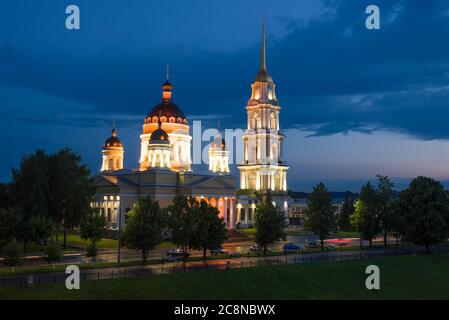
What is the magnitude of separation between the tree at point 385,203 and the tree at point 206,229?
24749mm

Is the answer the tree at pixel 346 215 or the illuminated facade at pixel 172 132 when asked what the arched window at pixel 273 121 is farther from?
the tree at pixel 346 215

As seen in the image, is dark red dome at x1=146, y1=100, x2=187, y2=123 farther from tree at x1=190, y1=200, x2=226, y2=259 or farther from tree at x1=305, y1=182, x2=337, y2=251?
tree at x1=190, y1=200, x2=226, y2=259

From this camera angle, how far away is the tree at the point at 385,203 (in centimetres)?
6981

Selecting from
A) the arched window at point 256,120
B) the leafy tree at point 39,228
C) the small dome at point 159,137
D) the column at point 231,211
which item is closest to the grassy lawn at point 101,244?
the leafy tree at point 39,228

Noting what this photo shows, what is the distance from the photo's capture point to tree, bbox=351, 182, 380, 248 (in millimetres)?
69250

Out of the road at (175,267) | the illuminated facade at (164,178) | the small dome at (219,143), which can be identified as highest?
the small dome at (219,143)

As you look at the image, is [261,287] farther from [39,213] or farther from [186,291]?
[39,213]

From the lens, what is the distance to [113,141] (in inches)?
4614

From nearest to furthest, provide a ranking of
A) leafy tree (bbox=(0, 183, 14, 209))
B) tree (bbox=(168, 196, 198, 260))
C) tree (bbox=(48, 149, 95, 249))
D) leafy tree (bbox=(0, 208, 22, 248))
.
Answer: leafy tree (bbox=(0, 208, 22, 248))
tree (bbox=(168, 196, 198, 260))
leafy tree (bbox=(0, 183, 14, 209))
tree (bbox=(48, 149, 95, 249))

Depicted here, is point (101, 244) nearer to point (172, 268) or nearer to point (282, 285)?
point (172, 268)

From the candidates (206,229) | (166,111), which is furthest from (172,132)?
(206,229)

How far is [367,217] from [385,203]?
382 centimetres

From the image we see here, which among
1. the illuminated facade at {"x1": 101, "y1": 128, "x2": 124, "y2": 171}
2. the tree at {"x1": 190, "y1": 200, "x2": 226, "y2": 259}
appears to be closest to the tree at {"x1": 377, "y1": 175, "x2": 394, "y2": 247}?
the tree at {"x1": 190, "y1": 200, "x2": 226, "y2": 259}

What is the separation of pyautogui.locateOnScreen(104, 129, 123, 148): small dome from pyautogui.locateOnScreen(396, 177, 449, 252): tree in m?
68.2
